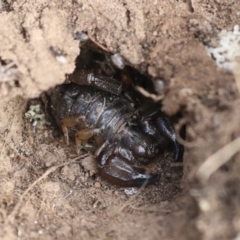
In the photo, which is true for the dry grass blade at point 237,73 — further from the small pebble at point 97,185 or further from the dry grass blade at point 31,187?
the dry grass blade at point 31,187

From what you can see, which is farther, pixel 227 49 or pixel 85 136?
pixel 85 136

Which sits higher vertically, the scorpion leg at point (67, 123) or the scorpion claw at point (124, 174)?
the scorpion leg at point (67, 123)

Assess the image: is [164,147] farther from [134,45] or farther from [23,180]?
[23,180]

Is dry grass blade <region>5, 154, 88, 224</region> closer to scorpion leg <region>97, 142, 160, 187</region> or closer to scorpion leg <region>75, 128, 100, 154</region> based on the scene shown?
scorpion leg <region>75, 128, 100, 154</region>

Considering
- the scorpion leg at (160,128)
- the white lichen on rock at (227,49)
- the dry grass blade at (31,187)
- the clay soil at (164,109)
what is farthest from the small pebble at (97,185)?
the white lichen on rock at (227,49)

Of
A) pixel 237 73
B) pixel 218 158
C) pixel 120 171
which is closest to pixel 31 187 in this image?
pixel 120 171

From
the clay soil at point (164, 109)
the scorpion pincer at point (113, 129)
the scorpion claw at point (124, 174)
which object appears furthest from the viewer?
the scorpion pincer at point (113, 129)

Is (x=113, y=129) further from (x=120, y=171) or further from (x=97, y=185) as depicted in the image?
(x=97, y=185)
